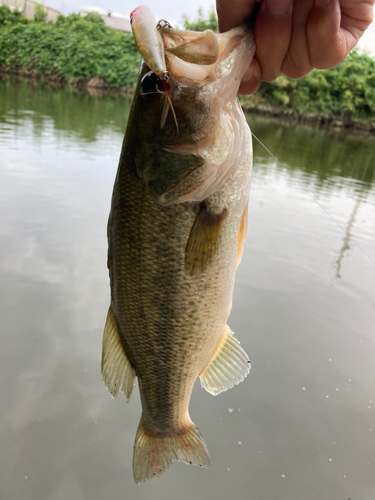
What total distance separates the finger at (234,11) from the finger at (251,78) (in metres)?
0.19

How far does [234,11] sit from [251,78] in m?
0.32

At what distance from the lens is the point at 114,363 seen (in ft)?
5.05

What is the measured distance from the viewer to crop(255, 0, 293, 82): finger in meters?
1.25

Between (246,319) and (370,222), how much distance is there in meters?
5.63

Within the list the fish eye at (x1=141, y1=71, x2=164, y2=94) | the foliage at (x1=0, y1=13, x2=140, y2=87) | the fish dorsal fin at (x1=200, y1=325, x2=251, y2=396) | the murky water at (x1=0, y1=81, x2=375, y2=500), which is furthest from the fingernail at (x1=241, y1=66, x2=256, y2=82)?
the foliage at (x1=0, y1=13, x2=140, y2=87)

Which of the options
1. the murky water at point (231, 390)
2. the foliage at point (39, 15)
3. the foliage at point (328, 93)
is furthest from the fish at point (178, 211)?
the foliage at point (39, 15)

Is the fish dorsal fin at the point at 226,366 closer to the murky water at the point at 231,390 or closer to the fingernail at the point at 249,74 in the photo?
the fingernail at the point at 249,74

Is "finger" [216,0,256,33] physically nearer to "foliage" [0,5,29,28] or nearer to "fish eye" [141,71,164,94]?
"fish eye" [141,71,164,94]

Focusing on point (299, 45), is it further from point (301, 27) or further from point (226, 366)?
point (226, 366)

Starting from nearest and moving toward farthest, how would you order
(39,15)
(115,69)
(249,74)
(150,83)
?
(150,83)
(249,74)
(115,69)
(39,15)

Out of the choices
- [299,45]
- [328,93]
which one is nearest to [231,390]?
[299,45]

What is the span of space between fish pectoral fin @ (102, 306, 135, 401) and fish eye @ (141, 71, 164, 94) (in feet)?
2.67

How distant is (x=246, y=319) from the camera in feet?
14.5

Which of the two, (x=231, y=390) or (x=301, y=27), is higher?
(x=301, y=27)
